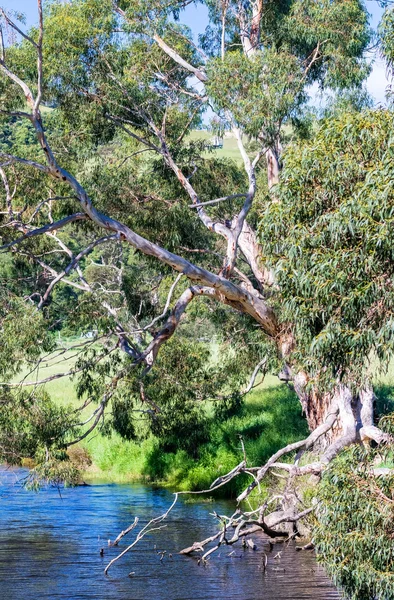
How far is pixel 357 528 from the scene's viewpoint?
26.1 ft

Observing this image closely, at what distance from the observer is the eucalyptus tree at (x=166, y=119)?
599 inches

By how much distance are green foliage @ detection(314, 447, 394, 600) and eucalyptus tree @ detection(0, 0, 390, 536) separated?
6158 mm

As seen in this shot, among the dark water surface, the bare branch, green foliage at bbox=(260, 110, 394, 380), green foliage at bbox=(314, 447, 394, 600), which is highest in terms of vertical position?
the bare branch

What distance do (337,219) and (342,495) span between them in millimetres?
2441

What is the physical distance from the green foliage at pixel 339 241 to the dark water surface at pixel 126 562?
10.4 feet

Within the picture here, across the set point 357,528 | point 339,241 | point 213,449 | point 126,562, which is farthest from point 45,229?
point 213,449

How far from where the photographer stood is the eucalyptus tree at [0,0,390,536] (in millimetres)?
15203

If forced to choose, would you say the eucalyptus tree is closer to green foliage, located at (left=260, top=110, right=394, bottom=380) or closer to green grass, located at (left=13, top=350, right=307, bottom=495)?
green grass, located at (left=13, top=350, right=307, bottom=495)

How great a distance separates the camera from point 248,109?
15.0 m

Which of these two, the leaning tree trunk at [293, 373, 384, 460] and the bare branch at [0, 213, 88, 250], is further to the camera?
the leaning tree trunk at [293, 373, 384, 460]

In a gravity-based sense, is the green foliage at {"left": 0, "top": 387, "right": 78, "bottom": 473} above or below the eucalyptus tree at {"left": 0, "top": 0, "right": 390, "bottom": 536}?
below

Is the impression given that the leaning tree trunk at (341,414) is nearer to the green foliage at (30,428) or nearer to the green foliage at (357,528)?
the green foliage at (30,428)

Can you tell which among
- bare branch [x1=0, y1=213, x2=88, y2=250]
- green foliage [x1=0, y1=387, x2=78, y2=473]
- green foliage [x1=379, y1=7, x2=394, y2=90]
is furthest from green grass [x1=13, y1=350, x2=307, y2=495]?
green foliage [x1=379, y1=7, x2=394, y2=90]

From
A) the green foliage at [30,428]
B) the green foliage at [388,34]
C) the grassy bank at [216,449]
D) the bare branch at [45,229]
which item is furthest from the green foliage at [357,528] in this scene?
the grassy bank at [216,449]
